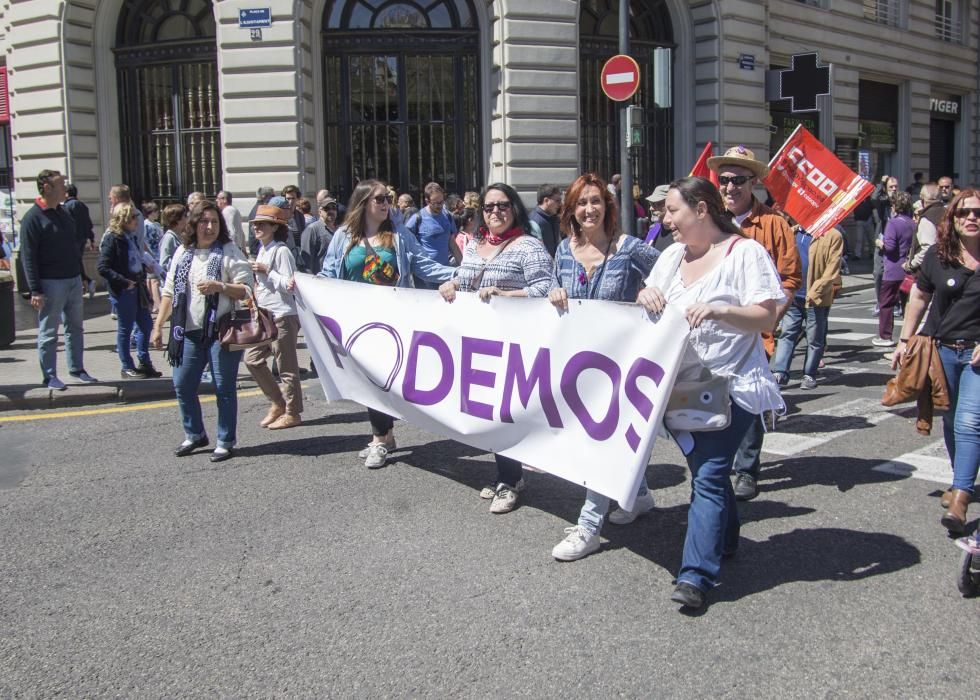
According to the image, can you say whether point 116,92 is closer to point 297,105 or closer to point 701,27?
point 297,105

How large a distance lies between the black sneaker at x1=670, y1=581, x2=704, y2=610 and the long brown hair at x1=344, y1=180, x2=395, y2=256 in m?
3.21

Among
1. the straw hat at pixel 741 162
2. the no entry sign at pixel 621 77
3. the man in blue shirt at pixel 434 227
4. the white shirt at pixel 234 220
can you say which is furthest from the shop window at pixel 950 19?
the straw hat at pixel 741 162

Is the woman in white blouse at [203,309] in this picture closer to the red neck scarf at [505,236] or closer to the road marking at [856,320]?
the red neck scarf at [505,236]

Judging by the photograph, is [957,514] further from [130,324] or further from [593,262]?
[130,324]

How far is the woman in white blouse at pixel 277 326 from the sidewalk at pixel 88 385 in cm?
173

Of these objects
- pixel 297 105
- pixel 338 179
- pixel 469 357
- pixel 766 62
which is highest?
pixel 766 62

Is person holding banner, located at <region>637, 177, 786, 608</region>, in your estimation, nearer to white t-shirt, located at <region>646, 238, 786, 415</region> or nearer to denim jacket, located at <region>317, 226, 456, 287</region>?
white t-shirt, located at <region>646, 238, 786, 415</region>

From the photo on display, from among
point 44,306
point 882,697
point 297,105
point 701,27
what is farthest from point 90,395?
point 701,27

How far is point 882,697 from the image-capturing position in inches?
127

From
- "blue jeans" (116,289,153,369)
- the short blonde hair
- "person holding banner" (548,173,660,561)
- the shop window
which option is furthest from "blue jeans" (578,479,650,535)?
the shop window

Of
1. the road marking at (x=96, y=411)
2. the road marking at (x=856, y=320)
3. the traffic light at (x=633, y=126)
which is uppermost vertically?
the traffic light at (x=633, y=126)

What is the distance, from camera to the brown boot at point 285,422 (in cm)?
750

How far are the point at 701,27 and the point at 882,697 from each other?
1858 centimetres

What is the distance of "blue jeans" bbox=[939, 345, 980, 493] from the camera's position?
15.2 feet
